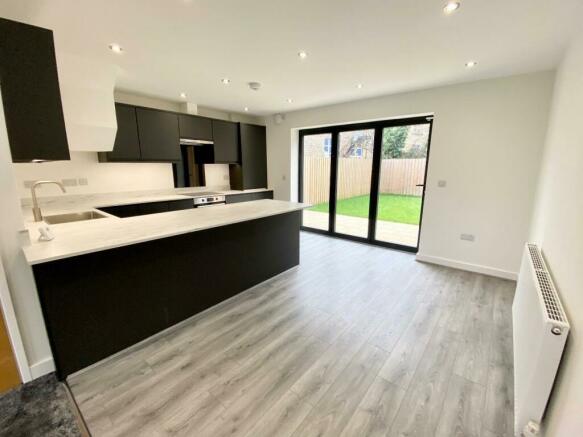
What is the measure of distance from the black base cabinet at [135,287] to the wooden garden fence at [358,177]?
251cm

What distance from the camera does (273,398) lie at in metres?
1.56

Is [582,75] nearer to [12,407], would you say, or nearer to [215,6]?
[215,6]

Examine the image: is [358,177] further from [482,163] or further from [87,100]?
[87,100]

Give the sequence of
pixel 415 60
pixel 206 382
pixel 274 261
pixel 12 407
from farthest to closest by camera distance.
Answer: pixel 274 261
pixel 415 60
pixel 206 382
pixel 12 407

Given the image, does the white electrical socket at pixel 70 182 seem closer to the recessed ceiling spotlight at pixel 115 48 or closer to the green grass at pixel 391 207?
the recessed ceiling spotlight at pixel 115 48

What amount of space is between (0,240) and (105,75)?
199 cm

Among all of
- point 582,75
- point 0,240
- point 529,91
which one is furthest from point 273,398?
point 529,91

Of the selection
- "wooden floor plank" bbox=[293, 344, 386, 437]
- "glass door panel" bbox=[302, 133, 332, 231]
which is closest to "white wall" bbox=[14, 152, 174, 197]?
"glass door panel" bbox=[302, 133, 332, 231]

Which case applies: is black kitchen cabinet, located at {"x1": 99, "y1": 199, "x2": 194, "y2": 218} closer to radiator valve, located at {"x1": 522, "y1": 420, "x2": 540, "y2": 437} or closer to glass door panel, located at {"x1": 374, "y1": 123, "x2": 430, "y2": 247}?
glass door panel, located at {"x1": 374, "y1": 123, "x2": 430, "y2": 247}

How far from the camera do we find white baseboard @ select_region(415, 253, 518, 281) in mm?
3219

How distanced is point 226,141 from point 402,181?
331 cm

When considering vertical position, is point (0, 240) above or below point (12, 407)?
above

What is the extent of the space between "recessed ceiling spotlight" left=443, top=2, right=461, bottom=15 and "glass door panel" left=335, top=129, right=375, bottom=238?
101 inches

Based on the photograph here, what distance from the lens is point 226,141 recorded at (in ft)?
16.1
